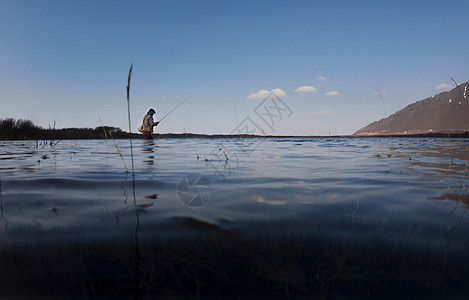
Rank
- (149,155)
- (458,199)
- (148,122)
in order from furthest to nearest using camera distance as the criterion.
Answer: (148,122)
(149,155)
(458,199)

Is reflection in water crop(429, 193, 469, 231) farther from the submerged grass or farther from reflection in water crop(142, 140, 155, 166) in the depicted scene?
reflection in water crop(142, 140, 155, 166)

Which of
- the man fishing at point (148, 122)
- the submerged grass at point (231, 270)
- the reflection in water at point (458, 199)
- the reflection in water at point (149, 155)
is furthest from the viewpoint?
the man fishing at point (148, 122)

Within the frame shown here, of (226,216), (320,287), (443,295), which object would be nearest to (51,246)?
(226,216)

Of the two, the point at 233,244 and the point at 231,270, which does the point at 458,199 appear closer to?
the point at 233,244

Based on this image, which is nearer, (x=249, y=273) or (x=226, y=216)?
(x=249, y=273)

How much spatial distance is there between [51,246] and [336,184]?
2.97m

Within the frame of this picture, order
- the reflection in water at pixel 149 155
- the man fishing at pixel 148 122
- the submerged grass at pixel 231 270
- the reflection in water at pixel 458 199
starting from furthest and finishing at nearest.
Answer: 1. the man fishing at pixel 148 122
2. the reflection in water at pixel 149 155
3. the reflection in water at pixel 458 199
4. the submerged grass at pixel 231 270

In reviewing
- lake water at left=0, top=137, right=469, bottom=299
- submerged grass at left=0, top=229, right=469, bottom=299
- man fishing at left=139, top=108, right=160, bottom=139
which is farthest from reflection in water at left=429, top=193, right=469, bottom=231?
man fishing at left=139, top=108, right=160, bottom=139

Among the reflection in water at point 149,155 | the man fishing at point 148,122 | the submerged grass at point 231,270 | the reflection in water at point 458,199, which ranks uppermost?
the man fishing at point 148,122

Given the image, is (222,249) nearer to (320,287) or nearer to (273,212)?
(320,287)

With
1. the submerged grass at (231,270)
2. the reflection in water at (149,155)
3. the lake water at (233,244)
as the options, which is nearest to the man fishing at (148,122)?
the reflection in water at (149,155)

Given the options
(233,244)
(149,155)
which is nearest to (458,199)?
(233,244)

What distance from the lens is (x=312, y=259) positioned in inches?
50.3

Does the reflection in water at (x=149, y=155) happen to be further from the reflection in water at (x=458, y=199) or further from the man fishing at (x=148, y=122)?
the man fishing at (x=148, y=122)
